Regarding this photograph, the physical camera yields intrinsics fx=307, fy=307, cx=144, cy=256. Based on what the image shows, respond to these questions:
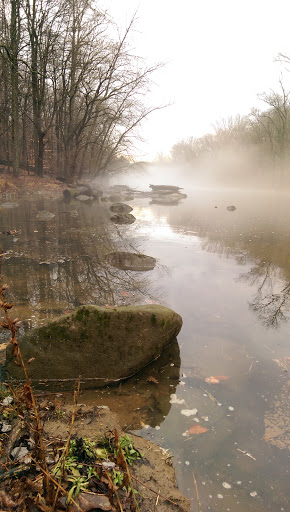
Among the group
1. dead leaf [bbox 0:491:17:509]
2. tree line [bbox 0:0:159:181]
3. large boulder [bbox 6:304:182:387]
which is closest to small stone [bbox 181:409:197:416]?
large boulder [bbox 6:304:182:387]

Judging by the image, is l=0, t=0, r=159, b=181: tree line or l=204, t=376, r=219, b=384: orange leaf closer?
l=204, t=376, r=219, b=384: orange leaf

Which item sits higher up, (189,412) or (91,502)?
(91,502)

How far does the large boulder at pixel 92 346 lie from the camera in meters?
3.41

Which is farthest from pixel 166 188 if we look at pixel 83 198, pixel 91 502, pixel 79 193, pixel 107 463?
pixel 91 502

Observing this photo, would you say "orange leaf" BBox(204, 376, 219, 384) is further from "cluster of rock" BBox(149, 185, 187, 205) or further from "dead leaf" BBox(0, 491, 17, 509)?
"cluster of rock" BBox(149, 185, 187, 205)

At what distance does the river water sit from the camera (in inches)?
97.5

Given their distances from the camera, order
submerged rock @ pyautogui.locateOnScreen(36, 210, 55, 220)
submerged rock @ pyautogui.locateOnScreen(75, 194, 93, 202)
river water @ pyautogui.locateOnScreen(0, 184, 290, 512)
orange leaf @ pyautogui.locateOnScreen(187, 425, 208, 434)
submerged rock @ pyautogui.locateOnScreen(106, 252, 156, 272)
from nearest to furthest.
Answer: river water @ pyautogui.locateOnScreen(0, 184, 290, 512)
orange leaf @ pyautogui.locateOnScreen(187, 425, 208, 434)
submerged rock @ pyautogui.locateOnScreen(106, 252, 156, 272)
submerged rock @ pyautogui.locateOnScreen(36, 210, 55, 220)
submerged rock @ pyautogui.locateOnScreen(75, 194, 93, 202)

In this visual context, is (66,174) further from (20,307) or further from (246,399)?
(246,399)

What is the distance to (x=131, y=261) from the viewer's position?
7480 millimetres

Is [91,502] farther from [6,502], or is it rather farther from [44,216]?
[44,216]

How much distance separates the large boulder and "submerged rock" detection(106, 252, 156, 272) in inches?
143

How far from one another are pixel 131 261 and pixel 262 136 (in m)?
44.4

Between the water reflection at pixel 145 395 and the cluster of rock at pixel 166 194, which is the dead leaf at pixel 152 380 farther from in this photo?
the cluster of rock at pixel 166 194

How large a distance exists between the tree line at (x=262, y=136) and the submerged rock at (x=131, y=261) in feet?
121
